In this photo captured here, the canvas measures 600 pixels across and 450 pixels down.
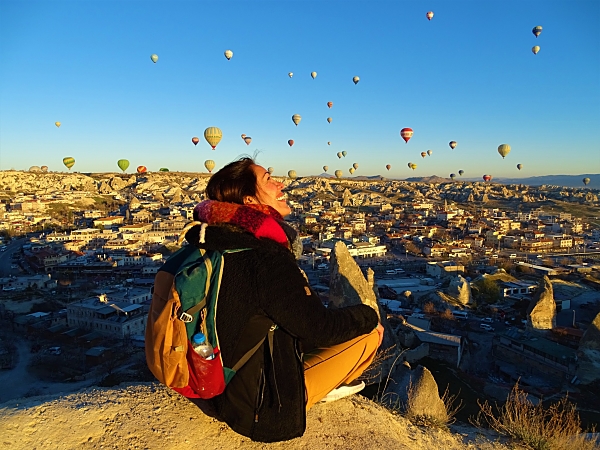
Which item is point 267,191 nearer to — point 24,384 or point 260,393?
point 260,393

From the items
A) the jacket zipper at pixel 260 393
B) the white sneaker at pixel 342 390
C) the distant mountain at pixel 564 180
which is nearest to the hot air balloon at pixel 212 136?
the white sneaker at pixel 342 390

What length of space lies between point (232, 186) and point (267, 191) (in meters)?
0.10

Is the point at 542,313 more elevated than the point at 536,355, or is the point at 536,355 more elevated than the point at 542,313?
the point at 542,313

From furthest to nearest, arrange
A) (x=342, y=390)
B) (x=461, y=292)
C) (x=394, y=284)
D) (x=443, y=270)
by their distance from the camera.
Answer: (x=443, y=270), (x=394, y=284), (x=461, y=292), (x=342, y=390)

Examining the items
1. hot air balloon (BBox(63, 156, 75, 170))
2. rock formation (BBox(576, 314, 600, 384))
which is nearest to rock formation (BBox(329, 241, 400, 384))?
rock formation (BBox(576, 314, 600, 384))

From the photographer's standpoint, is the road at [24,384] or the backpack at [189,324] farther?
the road at [24,384]

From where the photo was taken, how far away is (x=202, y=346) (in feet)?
3.83

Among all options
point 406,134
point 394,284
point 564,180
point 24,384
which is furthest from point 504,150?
point 564,180

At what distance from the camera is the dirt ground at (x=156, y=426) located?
61.5 inches

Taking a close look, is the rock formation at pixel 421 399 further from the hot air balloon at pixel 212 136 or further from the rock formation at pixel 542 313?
the hot air balloon at pixel 212 136

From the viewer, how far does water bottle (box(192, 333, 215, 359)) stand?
115 cm

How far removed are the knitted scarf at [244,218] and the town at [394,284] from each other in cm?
669

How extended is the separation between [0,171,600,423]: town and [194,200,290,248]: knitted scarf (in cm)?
669

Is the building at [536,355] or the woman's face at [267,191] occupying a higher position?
the woman's face at [267,191]
